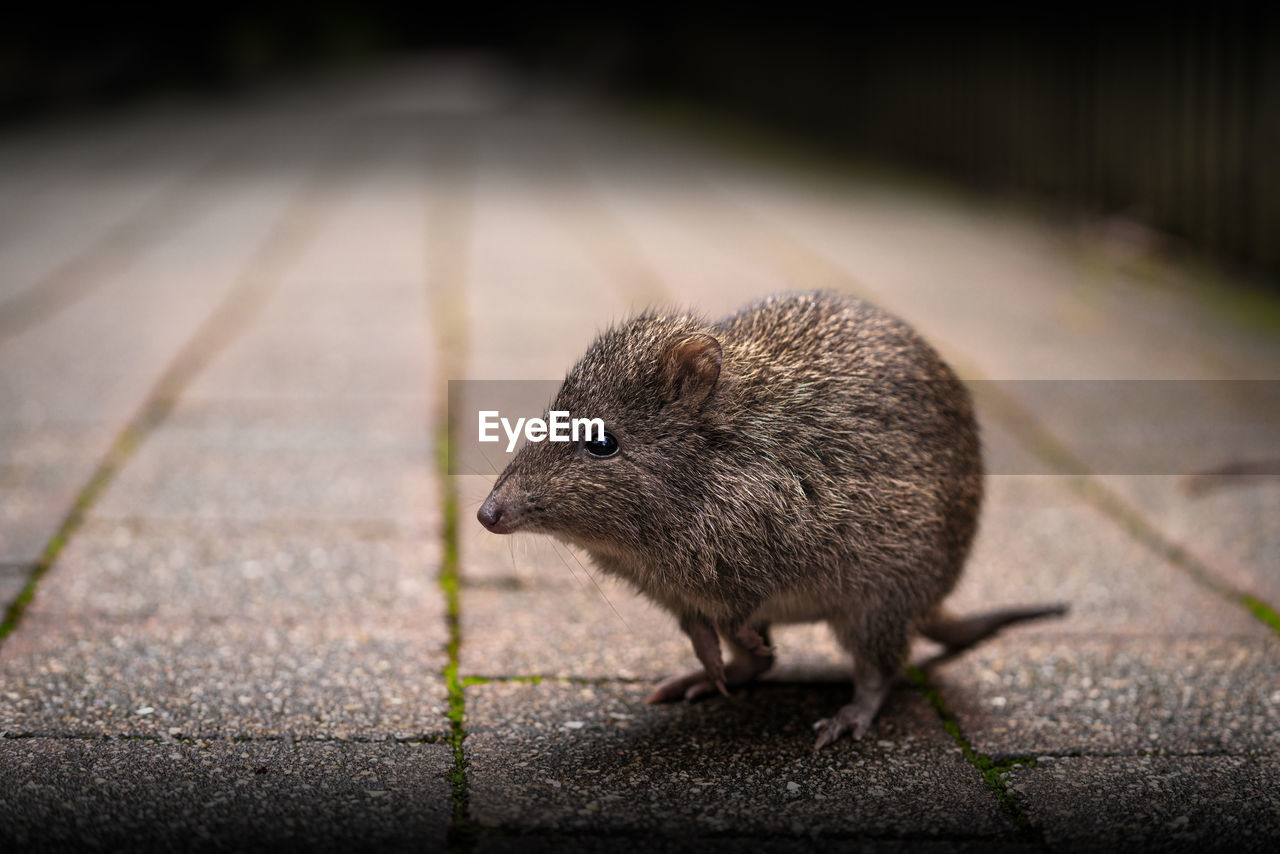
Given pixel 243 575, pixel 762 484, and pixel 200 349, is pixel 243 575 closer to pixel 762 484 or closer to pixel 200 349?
pixel 762 484

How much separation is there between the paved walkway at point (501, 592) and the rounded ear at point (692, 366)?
3.06 ft

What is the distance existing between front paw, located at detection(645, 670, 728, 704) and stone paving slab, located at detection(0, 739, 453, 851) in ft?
2.17

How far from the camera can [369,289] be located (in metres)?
9.25

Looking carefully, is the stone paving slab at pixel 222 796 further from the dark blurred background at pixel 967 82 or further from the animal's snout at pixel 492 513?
the dark blurred background at pixel 967 82

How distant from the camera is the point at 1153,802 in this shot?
3.14 metres

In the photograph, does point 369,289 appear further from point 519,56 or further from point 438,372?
point 519,56

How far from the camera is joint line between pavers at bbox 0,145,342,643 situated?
4.60m

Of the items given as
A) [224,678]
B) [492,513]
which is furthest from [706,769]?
[224,678]

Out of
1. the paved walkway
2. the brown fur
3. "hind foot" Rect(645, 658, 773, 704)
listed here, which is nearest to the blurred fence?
the paved walkway

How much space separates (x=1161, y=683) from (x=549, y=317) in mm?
5260

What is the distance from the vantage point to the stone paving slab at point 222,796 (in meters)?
2.83

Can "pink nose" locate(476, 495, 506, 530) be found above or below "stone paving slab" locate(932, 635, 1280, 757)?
above

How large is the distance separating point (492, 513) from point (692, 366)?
2.07 feet

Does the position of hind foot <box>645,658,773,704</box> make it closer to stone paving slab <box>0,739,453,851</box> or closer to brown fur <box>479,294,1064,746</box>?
brown fur <box>479,294,1064,746</box>
